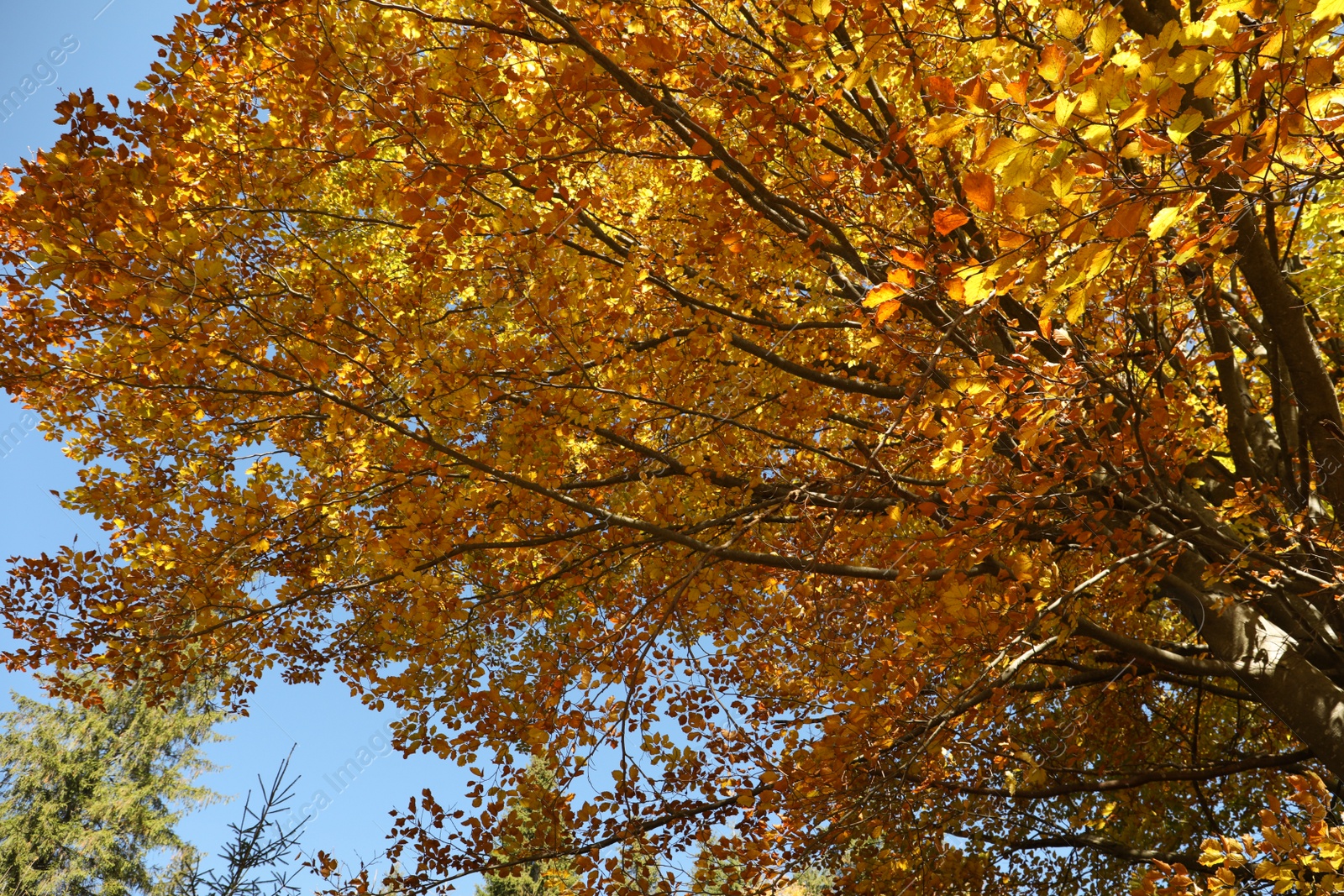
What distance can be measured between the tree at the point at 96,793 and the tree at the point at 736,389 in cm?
1209

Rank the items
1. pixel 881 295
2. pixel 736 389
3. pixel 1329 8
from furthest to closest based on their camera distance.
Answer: pixel 736 389, pixel 881 295, pixel 1329 8

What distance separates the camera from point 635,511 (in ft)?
21.0

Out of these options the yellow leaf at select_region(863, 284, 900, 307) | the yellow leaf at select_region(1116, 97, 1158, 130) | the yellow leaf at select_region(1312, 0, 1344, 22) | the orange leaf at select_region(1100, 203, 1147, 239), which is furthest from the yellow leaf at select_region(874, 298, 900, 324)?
the yellow leaf at select_region(1312, 0, 1344, 22)

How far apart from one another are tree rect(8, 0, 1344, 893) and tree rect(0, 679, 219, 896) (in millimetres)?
12094

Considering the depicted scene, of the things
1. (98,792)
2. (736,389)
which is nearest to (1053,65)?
(736,389)

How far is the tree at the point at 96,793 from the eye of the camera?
1535 centimetres

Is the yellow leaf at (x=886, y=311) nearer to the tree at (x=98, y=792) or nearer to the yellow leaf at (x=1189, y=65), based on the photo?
the yellow leaf at (x=1189, y=65)

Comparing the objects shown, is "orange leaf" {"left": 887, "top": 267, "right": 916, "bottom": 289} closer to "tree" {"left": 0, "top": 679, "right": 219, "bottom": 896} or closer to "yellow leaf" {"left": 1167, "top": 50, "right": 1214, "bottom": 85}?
"yellow leaf" {"left": 1167, "top": 50, "right": 1214, "bottom": 85}

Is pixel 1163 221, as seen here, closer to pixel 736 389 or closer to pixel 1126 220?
pixel 1126 220

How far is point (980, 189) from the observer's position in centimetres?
191

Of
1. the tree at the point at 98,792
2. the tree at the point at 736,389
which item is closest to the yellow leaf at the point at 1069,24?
the tree at the point at 736,389

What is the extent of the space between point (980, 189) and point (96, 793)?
2061 centimetres

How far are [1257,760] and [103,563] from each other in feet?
29.4

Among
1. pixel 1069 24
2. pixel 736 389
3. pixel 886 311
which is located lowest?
pixel 886 311
